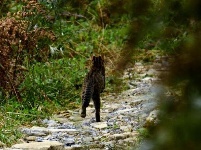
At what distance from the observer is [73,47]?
1086 centimetres

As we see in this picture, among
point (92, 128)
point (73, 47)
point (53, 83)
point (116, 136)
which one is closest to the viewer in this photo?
point (116, 136)

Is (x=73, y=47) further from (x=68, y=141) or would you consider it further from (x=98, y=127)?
(x=68, y=141)

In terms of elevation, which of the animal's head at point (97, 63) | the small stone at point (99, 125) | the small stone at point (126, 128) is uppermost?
the animal's head at point (97, 63)

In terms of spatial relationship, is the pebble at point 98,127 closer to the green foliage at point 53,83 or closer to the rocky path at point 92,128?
the rocky path at point 92,128

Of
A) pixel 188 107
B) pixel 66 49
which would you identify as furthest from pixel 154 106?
pixel 66 49

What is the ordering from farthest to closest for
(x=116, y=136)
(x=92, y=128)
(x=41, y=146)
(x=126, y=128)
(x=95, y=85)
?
(x=95, y=85)
(x=92, y=128)
(x=126, y=128)
(x=116, y=136)
(x=41, y=146)

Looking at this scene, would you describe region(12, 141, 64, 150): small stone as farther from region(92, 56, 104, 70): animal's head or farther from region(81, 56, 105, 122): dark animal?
region(92, 56, 104, 70): animal's head

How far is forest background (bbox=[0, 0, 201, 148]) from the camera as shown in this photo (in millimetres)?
1528

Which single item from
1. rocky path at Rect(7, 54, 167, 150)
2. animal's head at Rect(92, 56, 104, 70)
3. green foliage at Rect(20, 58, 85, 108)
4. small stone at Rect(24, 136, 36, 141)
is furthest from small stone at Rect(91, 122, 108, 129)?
green foliage at Rect(20, 58, 85, 108)

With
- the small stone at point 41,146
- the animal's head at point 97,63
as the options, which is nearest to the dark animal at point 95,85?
the animal's head at point 97,63

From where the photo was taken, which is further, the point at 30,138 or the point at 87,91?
the point at 87,91

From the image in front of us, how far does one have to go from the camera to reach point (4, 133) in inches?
238

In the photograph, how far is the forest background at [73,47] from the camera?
1.53 m

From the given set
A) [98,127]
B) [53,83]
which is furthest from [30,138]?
[53,83]
